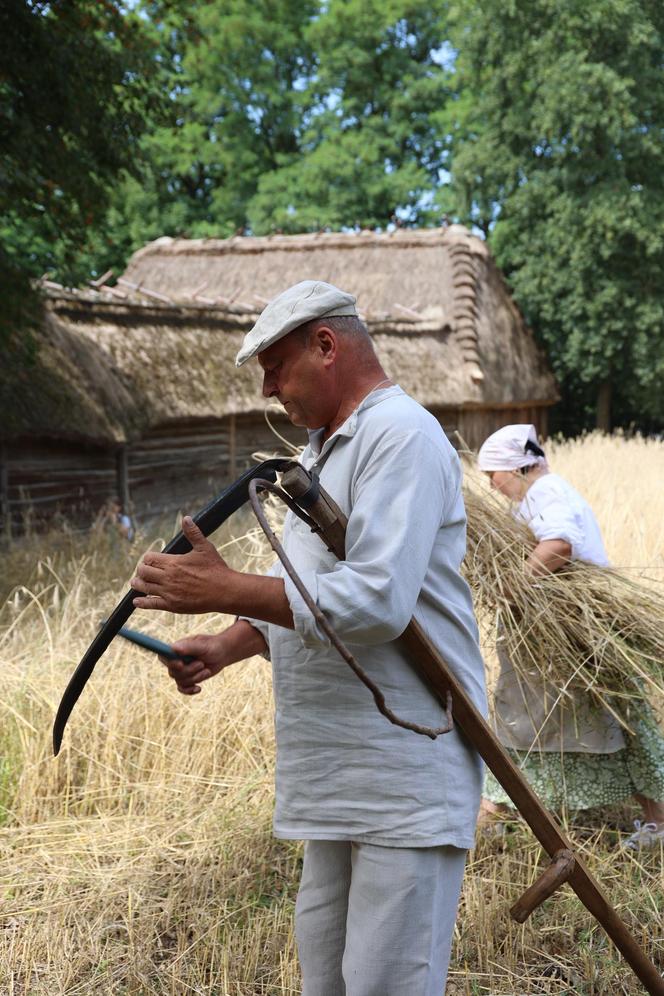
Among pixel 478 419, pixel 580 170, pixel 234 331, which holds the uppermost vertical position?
pixel 580 170

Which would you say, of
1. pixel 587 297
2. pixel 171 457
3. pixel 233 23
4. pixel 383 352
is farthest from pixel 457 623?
pixel 233 23

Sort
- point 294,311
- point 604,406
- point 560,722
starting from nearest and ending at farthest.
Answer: point 294,311 < point 560,722 < point 604,406

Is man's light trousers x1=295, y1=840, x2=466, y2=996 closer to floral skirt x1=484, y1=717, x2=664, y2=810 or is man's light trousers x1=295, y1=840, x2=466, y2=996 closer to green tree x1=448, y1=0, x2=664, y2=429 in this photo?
floral skirt x1=484, y1=717, x2=664, y2=810

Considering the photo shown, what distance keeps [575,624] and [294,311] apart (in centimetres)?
169

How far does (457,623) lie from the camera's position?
1.62 m

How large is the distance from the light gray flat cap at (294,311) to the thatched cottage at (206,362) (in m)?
6.06

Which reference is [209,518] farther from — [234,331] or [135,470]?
[234,331]

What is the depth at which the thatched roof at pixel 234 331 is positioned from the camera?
892cm

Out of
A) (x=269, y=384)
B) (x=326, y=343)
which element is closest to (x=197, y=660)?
(x=269, y=384)

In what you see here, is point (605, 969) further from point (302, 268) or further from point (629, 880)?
point (302, 268)

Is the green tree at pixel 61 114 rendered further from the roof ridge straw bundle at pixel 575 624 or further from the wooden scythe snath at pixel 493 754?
the wooden scythe snath at pixel 493 754

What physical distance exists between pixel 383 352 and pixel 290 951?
495 inches

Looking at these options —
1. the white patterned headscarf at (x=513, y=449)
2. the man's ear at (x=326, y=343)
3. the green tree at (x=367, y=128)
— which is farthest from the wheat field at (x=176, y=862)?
the green tree at (x=367, y=128)

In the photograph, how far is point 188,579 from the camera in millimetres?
1404
